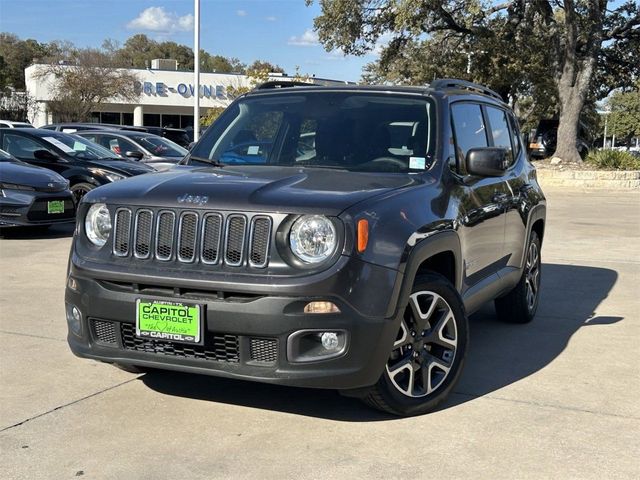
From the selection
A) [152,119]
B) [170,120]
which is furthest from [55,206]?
[170,120]

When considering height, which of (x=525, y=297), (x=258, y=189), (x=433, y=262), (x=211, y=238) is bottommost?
(x=525, y=297)

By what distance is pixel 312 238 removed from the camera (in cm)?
386

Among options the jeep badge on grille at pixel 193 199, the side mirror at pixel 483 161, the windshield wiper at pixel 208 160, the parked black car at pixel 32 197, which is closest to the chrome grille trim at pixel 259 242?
the jeep badge on grille at pixel 193 199

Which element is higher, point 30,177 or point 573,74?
point 573,74

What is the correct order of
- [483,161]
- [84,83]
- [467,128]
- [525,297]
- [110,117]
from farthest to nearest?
1. [110,117]
2. [84,83]
3. [525,297]
4. [467,128]
5. [483,161]

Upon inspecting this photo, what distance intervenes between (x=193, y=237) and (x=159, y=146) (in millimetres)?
12769

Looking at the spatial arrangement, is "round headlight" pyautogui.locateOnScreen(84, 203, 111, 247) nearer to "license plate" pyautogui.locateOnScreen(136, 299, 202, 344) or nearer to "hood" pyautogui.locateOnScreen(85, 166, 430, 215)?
"hood" pyautogui.locateOnScreen(85, 166, 430, 215)

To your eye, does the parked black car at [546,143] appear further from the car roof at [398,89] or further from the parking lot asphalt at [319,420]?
the car roof at [398,89]

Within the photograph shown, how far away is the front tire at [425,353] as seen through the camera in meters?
4.21

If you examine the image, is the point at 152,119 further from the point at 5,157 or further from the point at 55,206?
the point at 55,206

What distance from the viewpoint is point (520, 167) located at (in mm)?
6691

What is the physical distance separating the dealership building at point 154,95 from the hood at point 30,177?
126 feet

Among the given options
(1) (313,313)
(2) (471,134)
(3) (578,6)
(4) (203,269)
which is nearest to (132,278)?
(4) (203,269)

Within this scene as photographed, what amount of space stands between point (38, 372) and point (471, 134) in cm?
335
